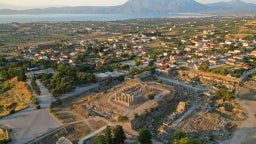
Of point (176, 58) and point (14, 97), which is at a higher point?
point (176, 58)

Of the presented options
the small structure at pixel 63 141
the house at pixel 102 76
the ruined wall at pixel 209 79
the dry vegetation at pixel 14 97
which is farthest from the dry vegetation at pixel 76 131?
the ruined wall at pixel 209 79

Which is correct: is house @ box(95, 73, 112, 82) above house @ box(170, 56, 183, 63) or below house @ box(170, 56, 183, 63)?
below

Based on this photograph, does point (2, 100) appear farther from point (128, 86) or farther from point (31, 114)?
point (128, 86)

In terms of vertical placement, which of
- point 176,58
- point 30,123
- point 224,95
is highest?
point 176,58

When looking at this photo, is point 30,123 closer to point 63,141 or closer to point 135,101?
point 63,141

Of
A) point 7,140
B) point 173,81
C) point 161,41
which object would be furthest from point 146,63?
point 7,140

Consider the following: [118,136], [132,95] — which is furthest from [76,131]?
[132,95]

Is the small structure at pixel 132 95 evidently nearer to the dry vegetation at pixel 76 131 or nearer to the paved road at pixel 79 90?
the dry vegetation at pixel 76 131

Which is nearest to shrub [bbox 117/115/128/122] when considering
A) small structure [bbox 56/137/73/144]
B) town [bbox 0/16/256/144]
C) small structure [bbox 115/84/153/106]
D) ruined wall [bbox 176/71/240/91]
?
town [bbox 0/16/256/144]

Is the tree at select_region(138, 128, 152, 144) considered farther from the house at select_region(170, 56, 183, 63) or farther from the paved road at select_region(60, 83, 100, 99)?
the house at select_region(170, 56, 183, 63)
